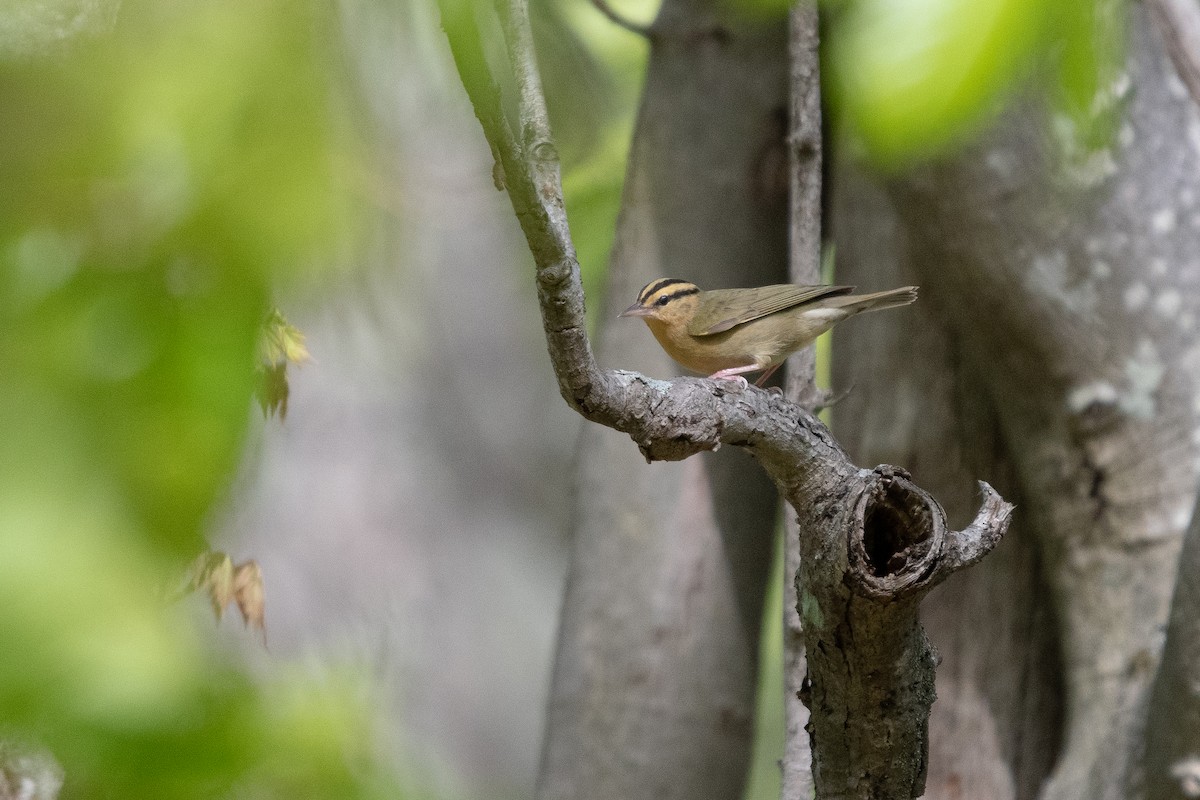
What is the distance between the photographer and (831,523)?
219cm

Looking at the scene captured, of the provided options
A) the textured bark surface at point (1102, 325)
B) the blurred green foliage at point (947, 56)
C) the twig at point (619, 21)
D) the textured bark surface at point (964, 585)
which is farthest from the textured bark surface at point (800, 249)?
the blurred green foliage at point (947, 56)

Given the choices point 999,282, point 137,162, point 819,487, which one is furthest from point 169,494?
point 999,282

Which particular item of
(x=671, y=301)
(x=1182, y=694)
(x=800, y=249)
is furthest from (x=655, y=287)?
(x=1182, y=694)

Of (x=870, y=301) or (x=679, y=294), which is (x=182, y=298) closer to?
(x=870, y=301)

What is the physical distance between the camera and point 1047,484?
3914mm

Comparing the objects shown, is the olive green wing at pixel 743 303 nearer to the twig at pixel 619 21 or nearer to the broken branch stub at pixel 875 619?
the twig at pixel 619 21

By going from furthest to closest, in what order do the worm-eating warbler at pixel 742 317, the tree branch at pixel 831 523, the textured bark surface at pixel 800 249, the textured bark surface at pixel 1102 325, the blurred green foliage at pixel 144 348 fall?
the worm-eating warbler at pixel 742 317 → the textured bark surface at pixel 1102 325 → the textured bark surface at pixel 800 249 → the tree branch at pixel 831 523 → the blurred green foliage at pixel 144 348

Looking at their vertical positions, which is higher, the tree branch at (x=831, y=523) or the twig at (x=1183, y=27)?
the twig at (x=1183, y=27)

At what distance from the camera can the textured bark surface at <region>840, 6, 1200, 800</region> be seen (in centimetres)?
371

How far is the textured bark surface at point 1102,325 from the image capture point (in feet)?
12.2

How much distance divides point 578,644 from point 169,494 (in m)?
3.90

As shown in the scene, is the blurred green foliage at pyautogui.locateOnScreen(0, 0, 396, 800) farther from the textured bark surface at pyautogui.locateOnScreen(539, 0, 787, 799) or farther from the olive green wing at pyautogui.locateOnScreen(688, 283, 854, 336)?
the textured bark surface at pyautogui.locateOnScreen(539, 0, 787, 799)

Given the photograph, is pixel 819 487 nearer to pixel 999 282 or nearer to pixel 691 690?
pixel 999 282

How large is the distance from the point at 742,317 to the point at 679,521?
1064 millimetres
